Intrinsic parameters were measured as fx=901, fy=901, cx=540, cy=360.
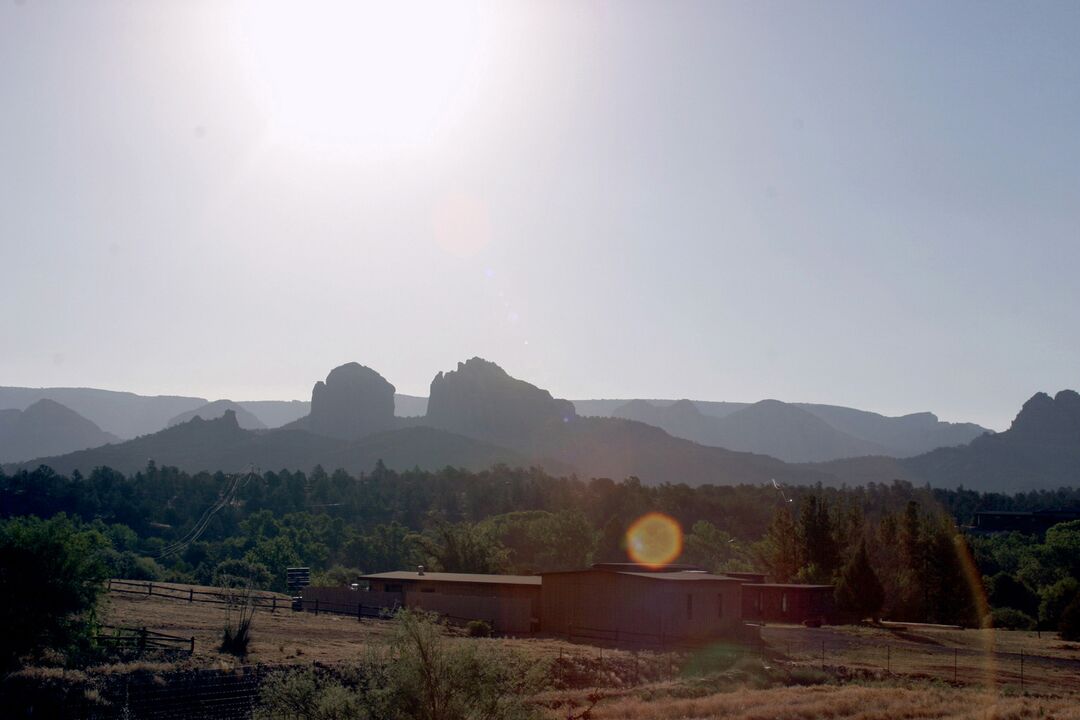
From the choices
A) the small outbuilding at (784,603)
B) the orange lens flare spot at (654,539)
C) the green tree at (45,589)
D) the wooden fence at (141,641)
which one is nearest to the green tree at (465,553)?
the orange lens flare spot at (654,539)

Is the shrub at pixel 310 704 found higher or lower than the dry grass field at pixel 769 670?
higher

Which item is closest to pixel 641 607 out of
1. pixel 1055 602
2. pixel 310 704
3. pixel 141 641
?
pixel 141 641

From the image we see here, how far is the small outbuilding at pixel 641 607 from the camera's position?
1684 inches

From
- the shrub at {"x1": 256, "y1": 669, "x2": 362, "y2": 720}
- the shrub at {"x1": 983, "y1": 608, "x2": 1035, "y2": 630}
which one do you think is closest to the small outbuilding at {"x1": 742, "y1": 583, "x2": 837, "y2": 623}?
the shrub at {"x1": 983, "y1": 608, "x2": 1035, "y2": 630}

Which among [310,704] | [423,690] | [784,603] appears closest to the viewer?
[423,690]

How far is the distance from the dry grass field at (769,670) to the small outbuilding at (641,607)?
2.19 metres

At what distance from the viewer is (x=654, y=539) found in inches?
4080

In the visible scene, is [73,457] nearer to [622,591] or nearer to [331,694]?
[622,591]

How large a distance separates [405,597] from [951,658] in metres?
29.9

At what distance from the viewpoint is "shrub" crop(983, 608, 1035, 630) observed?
64.2m

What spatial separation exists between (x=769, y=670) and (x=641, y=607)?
9371mm

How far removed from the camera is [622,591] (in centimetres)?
4406

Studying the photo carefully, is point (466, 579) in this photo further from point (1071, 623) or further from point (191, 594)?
point (1071, 623)

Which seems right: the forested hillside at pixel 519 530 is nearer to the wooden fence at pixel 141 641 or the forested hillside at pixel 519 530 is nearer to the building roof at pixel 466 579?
the building roof at pixel 466 579
